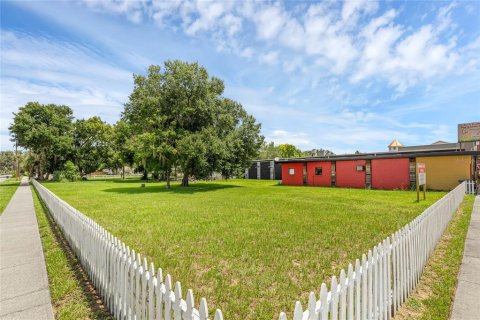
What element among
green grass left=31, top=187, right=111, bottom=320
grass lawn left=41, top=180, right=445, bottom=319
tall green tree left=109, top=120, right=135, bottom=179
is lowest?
green grass left=31, top=187, right=111, bottom=320

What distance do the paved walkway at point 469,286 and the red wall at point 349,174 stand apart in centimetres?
1844

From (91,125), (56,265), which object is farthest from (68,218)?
(91,125)

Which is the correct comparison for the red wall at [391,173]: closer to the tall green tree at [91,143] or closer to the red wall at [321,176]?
the red wall at [321,176]

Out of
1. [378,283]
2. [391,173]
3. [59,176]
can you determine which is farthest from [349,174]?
[59,176]

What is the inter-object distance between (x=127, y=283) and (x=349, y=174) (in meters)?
25.3

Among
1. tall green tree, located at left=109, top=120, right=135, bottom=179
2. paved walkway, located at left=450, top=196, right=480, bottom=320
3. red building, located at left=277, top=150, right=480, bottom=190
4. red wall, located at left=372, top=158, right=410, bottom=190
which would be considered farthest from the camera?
tall green tree, located at left=109, top=120, right=135, bottom=179

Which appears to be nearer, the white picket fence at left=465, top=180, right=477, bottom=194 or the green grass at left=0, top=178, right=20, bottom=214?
the green grass at left=0, top=178, right=20, bottom=214

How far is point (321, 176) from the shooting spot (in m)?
27.3

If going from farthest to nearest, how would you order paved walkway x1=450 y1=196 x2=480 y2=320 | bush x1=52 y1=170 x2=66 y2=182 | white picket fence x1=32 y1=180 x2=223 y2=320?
bush x1=52 y1=170 x2=66 y2=182
paved walkway x1=450 y1=196 x2=480 y2=320
white picket fence x1=32 y1=180 x2=223 y2=320

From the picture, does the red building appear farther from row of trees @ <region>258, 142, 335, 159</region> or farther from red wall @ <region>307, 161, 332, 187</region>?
row of trees @ <region>258, 142, 335, 159</region>

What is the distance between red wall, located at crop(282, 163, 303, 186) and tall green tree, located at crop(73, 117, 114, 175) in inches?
1445

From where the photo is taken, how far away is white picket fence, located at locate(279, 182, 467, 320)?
2221 mm

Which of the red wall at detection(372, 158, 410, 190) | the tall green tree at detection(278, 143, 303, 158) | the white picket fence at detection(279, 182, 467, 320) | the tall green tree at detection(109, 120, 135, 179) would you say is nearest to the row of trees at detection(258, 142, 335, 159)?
the tall green tree at detection(278, 143, 303, 158)

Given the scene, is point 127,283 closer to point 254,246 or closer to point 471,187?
point 254,246
